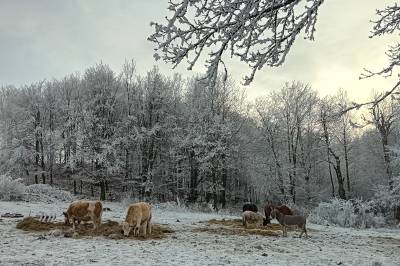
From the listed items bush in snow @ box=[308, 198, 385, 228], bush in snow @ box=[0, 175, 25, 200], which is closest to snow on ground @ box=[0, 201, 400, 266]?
bush in snow @ box=[308, 198, 385, 228]

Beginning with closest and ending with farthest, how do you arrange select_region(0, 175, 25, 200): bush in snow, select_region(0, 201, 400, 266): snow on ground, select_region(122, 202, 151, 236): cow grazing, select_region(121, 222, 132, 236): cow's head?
1. select_region(0, 201, 400, 266): snow on ground
2. select_region(121, 222, 132, 236): cow's head
3. select_region(122, 202, 151, 236): cow grazing
4. select_region(0, 175, 25, 200): bush in snow

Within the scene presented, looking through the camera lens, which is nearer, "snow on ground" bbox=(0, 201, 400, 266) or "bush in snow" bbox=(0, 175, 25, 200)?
"snow on ground" bbox=(0, 201, 400, 266)

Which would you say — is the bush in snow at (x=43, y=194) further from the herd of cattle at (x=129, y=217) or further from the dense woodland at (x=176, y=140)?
the herd of cattle at (x=129, y=217)

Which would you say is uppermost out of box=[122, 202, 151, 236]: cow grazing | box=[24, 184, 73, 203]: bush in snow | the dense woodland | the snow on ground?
the dense woodland

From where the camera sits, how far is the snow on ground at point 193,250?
32.2ft

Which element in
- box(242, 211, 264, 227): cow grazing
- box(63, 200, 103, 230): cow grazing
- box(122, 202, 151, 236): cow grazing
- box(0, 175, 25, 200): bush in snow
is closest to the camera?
box(122, 202, 151, 236): cow grazing

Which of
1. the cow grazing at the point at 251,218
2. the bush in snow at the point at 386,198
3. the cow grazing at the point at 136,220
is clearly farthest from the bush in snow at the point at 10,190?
the bush in snow at the point at 386,198

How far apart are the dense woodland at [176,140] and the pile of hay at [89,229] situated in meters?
19.8

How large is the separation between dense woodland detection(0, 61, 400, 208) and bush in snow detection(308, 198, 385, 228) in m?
8.62

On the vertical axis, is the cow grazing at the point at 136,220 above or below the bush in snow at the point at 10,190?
below

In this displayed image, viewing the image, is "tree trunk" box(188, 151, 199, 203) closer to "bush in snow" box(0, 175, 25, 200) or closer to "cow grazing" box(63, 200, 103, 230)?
"bush in snow" box(0, 175, 25, 200)

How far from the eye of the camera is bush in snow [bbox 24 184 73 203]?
93.9 ft

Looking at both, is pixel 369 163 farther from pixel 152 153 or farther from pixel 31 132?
pixel 31 132

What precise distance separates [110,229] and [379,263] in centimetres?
859
